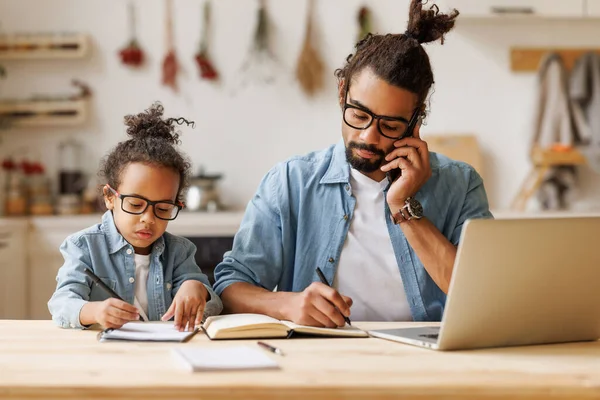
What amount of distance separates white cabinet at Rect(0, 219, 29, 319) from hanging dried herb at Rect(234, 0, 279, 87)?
1430 millimetres

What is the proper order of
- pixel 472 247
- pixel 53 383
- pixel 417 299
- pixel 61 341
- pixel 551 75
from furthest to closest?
1. pixel 551 75
2. pixel 417 299
3. pixel 61 341
4. pixel 472 247
5. pixel 53 383

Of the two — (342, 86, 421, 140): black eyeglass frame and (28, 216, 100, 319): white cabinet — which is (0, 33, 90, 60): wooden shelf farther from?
(342, 86, 421, 140): black eyeglass frame

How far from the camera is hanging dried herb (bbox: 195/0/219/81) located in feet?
14.8

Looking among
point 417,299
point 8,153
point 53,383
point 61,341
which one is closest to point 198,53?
point 8,153

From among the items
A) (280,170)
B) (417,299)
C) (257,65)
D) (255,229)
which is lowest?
(417,299)

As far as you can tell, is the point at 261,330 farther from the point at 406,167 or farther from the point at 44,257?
the point at 44,257

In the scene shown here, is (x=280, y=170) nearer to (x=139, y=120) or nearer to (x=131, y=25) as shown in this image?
(x=139, y=120)

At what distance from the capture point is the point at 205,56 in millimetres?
4559

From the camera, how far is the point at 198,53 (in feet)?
14.9

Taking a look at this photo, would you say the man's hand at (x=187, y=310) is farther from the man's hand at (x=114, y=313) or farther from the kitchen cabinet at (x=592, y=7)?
the kitchen cabinet at (x=592, y=7)

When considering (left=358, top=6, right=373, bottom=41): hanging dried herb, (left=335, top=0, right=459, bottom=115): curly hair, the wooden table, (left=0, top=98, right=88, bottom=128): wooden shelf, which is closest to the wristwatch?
(left=335, top=0, right=459, bottom=115): curly hair

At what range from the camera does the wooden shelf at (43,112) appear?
448 cm

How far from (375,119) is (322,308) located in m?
0.49

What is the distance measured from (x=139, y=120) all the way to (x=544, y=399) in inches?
47.3
